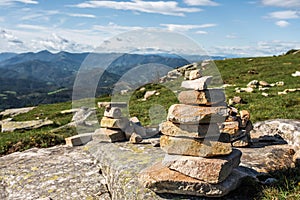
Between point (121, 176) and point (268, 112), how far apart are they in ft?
46.2

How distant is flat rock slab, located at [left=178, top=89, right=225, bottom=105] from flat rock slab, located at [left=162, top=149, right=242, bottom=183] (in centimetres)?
138

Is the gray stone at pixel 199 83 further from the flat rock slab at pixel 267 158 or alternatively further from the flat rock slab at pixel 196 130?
the flat rock slab at pixel 267 158

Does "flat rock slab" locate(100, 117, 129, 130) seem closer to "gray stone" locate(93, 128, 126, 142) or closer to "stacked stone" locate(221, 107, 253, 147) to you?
"gray stone" locate(93, 128, 126, 142)

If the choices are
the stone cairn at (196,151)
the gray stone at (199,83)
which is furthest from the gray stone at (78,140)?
the gray stone at (199,83)

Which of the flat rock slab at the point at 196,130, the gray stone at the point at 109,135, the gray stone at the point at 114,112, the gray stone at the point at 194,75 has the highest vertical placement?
the gray stone at the point at 194,75

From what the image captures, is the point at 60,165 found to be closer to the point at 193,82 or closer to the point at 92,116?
the point at 193,82

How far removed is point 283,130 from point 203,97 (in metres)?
7.39

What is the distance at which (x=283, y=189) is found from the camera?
25.9ft

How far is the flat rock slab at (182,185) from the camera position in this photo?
7633mm

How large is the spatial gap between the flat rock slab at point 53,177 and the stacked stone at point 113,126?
961 mm

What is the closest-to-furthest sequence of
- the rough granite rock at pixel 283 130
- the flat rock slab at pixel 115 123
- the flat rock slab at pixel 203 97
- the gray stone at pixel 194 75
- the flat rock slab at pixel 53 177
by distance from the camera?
the flat rock slab at pixel 203 97
the gray stone at pixel 194 75
the flat rock slab at pixel 53 177
the flat rock slab at pixel 115 123
the rough granite rock at pixel 283 130

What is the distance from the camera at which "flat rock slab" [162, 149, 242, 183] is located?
300 inches

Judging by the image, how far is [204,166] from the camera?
7715 millimetres

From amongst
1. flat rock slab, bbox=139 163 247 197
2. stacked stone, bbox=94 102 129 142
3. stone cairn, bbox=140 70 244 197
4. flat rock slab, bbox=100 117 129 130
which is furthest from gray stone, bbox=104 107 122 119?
flat rock slab, bbox=139 163 247 197
